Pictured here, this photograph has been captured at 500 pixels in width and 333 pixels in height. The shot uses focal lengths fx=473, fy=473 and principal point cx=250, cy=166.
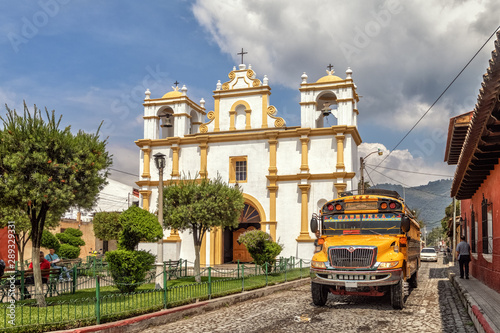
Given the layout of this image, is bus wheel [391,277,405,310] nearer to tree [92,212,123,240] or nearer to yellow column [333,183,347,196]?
yellow column [333,183,347,196]

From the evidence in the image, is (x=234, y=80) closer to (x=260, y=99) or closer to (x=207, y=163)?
(x=260, y=99)

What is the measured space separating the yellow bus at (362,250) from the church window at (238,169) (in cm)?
1608

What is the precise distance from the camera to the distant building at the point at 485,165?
25.1ft

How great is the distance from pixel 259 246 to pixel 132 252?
870cm

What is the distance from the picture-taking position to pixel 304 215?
90.1 ft

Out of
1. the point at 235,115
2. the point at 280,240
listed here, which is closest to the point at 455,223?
the point at 280,240

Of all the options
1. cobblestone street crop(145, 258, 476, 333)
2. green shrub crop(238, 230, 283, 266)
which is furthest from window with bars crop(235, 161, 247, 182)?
cobblestone street crop(145, 258, 476, 333)

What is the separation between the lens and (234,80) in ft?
100

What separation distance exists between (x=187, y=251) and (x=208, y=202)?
36.4 ft

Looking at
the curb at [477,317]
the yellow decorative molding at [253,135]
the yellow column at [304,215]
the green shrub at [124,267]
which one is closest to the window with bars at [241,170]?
the yellow decorative molding at [253,135]

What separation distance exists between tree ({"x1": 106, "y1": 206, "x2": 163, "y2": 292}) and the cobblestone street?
217 cm

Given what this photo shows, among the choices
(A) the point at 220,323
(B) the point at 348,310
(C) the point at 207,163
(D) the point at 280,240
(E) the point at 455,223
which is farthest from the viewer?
(E) the point at 455,223

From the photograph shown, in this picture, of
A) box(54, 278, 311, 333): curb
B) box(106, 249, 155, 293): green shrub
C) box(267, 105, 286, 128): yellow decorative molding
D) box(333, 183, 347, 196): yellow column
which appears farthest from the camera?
box(267, 105, 286, 128): yellow decorative molding

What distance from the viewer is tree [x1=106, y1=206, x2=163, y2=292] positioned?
40.7ft
